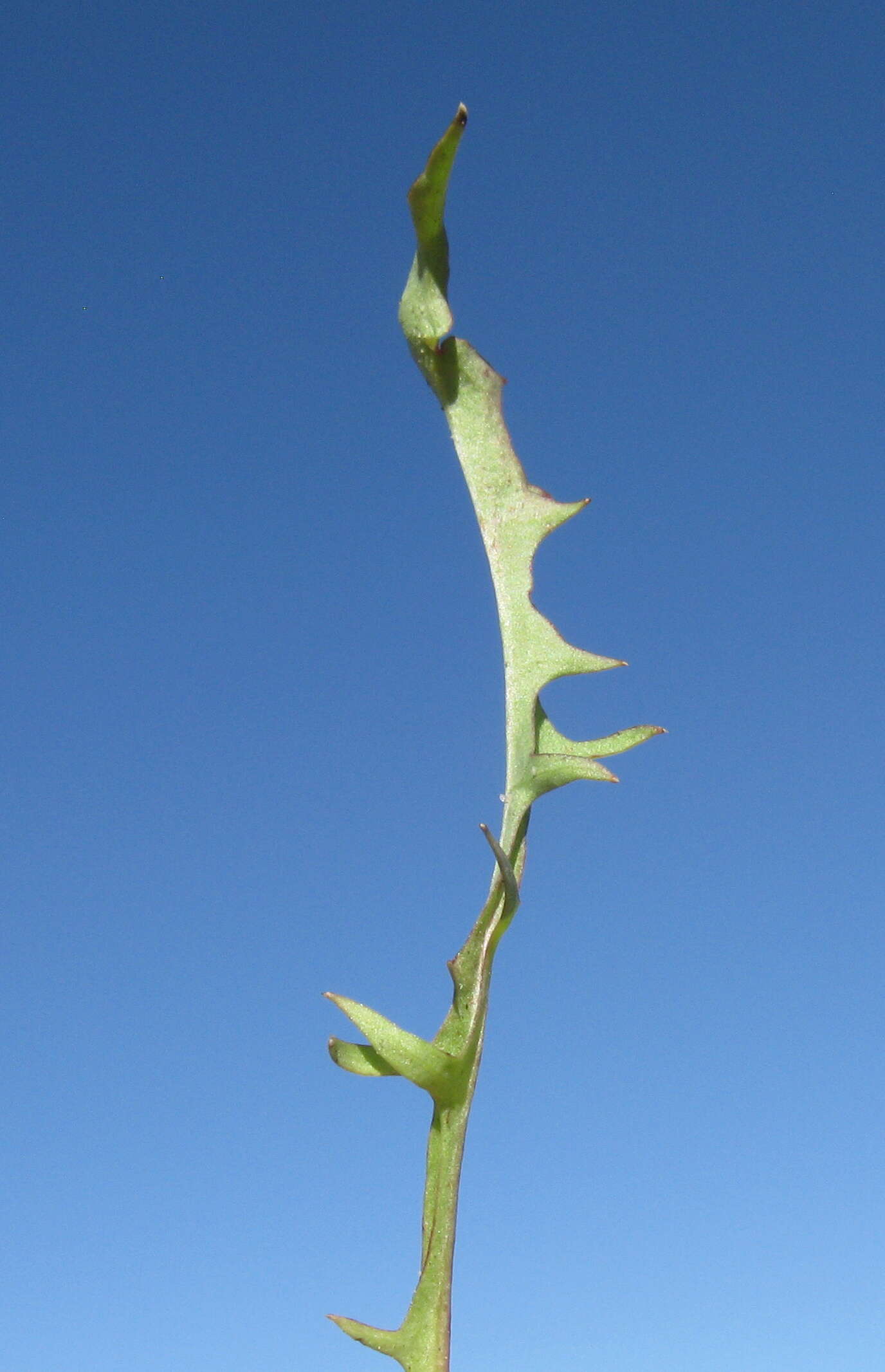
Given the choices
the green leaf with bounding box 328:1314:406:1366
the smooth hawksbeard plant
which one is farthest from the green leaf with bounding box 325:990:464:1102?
the green leaf with bounding box 328:1314:406:1366

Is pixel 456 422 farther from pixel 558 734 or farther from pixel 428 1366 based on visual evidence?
pixel 428 1366

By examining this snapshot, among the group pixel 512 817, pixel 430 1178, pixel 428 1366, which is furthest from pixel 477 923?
pixel 428 1366

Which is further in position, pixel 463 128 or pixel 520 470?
pixel 520 470

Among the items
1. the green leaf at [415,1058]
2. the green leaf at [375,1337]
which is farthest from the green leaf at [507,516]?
the green leaf at [375,1337]

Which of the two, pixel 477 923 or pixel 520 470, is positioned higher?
pixel 520 470

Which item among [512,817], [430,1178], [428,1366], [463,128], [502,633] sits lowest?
[428,1366]

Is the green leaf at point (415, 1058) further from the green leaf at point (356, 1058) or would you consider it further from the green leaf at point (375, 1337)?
the green leaf at point (375, 1337)

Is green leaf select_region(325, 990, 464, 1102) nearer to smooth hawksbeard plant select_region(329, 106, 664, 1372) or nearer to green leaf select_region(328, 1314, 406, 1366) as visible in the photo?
smooth hawksbeard plant select_region(329, 106, 664, 1372)
